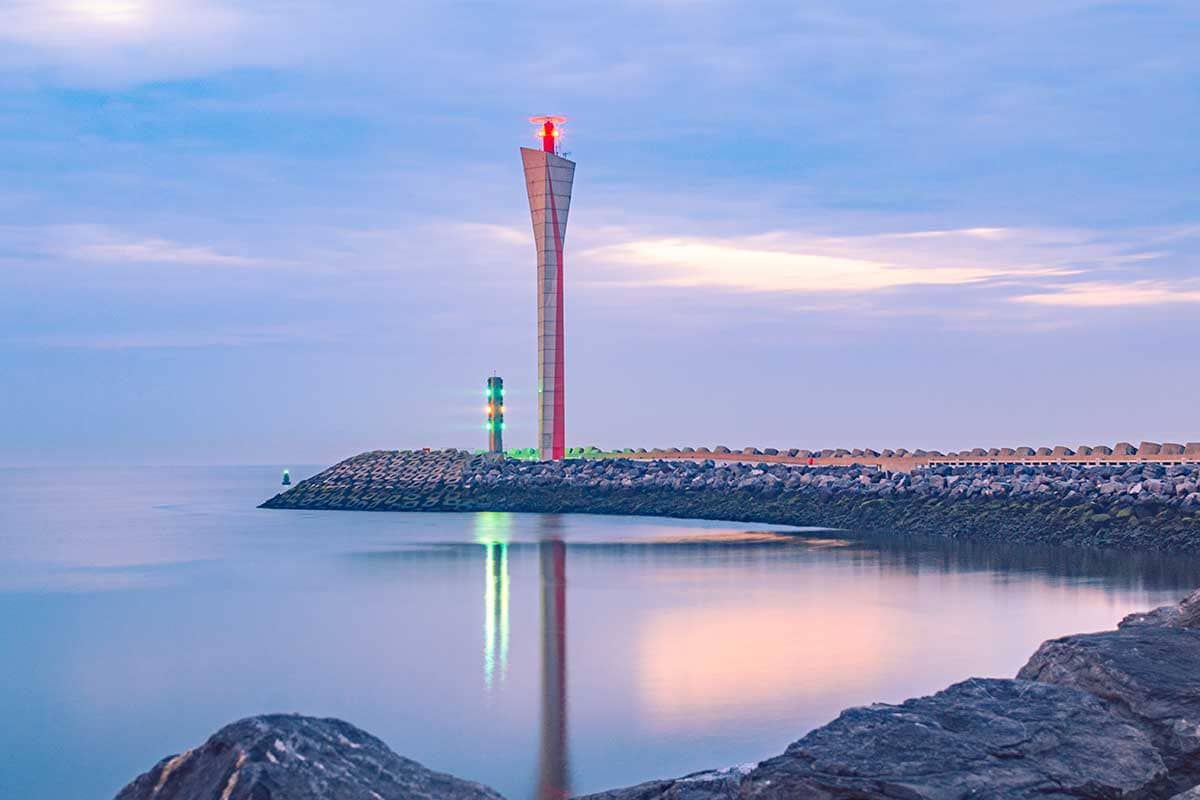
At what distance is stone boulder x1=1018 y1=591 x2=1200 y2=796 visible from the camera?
534 centimetres

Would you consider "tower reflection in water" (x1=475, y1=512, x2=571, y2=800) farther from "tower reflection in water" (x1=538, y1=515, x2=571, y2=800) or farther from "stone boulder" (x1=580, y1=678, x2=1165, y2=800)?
"stone boulder" (x1=580, y1=678, x2=1165, y2=800)

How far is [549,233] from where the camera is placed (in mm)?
43875

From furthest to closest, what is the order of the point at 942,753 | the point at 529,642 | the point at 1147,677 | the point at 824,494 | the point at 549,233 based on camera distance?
the point at 549,233 → the point at 824,494 → the point at 529,642 → the point at 1147,677 → the point at 942,753

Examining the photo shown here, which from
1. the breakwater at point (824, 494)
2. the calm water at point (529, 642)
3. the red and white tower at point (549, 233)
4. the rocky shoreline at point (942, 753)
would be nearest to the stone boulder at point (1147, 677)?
the rocky shoreline at point (942, 753)

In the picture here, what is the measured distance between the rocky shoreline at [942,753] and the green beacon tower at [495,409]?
136 feet

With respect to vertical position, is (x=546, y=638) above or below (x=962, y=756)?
below

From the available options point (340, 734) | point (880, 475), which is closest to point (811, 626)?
point (340, 734)

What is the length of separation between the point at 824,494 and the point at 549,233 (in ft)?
53.3

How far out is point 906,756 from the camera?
457 cm

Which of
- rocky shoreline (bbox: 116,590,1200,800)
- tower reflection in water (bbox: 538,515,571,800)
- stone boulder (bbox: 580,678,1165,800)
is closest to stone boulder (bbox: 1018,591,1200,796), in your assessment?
rocky shoreline (bbox: 116,590,1200,800)

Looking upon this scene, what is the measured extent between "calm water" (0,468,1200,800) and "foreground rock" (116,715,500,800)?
3.74 metres

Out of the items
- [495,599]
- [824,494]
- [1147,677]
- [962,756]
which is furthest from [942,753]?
[824,494]

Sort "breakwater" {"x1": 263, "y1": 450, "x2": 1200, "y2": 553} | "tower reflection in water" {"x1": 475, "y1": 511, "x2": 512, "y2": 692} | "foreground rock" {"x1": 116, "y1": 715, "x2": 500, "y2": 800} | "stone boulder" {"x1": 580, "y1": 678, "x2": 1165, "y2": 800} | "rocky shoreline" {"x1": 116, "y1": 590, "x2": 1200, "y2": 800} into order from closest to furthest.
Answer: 1. "foreground rock" {"x1": 116, "y1": 715, "x2": 500, "y2": 800}
2. "rocky shoreline" {"x1": 116, "y1": 590, "x2": 1200, "y2": 800}
3. "stone boulder" {"x1": 580, "y1": 678, "x2": 1165, "y2": 800}
4. "tower reflection in water" {"x1": 475, "y1": 511, "x2": 512, "y2": 692}
5. "breakwater" {"x1": 263, "y1": 450, "x2": 1200, "y2": 553}

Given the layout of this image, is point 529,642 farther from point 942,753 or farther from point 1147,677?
point 942,753
